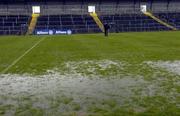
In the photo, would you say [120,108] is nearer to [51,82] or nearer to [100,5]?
[51,82]

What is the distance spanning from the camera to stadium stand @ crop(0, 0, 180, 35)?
251ft

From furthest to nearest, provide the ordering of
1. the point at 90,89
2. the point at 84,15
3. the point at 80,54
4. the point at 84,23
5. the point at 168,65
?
the point at 84,15, the point at 84,23, the point at 80,54, the point at 168,65, the point at 90,89

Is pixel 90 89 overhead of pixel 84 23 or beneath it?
beneath

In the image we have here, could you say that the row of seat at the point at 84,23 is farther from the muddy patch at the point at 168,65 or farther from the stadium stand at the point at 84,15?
the muddy patch at the point at 168,65

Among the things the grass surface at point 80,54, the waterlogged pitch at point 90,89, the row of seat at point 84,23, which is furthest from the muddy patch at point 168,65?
the row of seat at point 84,23

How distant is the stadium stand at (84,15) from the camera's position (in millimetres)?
76562

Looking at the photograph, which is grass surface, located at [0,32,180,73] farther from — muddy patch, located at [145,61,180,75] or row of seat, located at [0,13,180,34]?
row of seat, located at [0,13,180,34]

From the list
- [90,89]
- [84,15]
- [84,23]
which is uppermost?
[84,15]

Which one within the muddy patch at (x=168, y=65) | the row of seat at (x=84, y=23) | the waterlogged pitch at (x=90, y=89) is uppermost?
the row of seat at (x=84, y=23)

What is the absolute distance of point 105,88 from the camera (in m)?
9.83

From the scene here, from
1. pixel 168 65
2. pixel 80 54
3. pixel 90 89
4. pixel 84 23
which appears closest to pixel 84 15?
pixel 84 23

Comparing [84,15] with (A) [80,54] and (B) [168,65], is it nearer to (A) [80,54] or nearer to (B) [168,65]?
(A) [80,54]

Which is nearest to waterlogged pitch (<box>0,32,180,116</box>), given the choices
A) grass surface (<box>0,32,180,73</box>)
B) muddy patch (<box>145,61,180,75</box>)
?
muddy patch (<box>145,61,180,75</box>)

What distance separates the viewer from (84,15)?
288 feet
